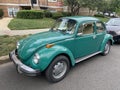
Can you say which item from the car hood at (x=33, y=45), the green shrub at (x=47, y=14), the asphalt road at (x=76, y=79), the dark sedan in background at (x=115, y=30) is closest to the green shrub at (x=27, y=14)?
the green shrub at (x=47, y=14)

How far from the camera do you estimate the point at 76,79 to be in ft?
11.9

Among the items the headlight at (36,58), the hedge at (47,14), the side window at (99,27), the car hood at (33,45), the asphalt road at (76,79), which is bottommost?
the asphalt road at (76,79)

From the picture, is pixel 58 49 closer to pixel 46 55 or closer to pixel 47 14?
pixel 46 55

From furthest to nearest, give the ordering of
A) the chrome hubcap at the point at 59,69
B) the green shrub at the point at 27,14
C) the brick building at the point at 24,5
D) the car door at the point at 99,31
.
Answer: the brick building at the point at 24,5 < the green shrub at the point at 27,14 < the car door at the point at 99,31 < the chrome hubcap at the point at 59,69

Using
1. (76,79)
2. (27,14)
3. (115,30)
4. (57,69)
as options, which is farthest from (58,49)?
(27,14)

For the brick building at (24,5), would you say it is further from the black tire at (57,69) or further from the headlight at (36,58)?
the headlight at (36,58)

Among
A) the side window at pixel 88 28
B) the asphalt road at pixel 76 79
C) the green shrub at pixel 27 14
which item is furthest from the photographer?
the green shrub at pixel 27 14

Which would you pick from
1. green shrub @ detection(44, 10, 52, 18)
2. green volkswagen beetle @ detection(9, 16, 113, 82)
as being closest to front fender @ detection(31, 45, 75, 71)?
green volkswagen beetle @ detection(9, 16, 113, 82)

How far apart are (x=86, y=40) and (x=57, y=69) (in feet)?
4.45

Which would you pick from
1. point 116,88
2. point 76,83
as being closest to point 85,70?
point 76,83

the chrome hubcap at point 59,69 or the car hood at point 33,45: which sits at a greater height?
the car hood at point 33,45

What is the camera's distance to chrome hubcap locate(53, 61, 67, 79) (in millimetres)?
3475

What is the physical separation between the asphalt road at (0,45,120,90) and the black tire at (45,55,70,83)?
131mm

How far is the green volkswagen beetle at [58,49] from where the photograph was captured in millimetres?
3180
